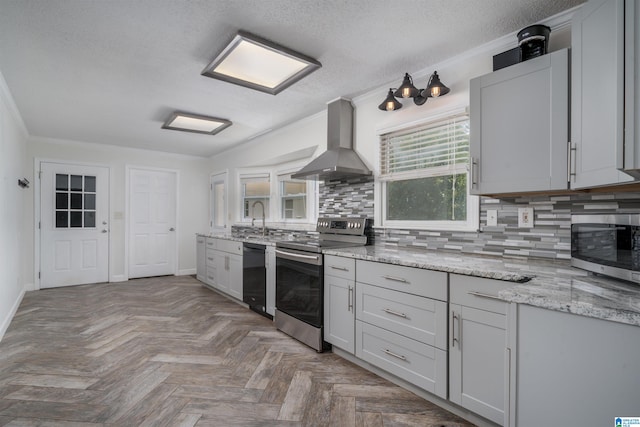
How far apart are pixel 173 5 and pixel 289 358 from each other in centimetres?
258

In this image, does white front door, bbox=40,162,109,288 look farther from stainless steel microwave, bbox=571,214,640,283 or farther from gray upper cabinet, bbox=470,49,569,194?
stainless steel microwave, bbox=571,214,640,283

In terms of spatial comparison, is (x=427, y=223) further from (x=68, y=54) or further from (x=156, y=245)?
(x=156, y=245)

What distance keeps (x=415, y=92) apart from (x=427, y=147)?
482mm

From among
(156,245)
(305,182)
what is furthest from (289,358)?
(156,245)

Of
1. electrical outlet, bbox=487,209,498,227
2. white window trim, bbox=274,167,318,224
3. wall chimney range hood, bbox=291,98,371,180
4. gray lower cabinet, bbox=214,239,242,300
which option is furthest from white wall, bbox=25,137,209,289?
electrical outlet, bbox=487,209,498,227

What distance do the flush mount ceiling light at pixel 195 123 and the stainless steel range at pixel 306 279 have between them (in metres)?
1.86

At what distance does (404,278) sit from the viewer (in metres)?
2.05

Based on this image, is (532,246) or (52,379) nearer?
(532,246)

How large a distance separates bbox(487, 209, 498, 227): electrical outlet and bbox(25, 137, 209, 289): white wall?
18.2 ft

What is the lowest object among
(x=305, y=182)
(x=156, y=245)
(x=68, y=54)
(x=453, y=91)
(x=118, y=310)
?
(x=118, y=310)

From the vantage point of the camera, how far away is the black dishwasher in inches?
140

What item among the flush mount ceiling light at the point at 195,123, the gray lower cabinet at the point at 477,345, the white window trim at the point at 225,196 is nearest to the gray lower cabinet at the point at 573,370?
the gray lower cabinet at the point at 477,345

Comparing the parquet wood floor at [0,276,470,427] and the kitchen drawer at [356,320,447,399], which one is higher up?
the kitchen drawer at [356,320,447,399]

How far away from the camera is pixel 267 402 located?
6.54 feet
